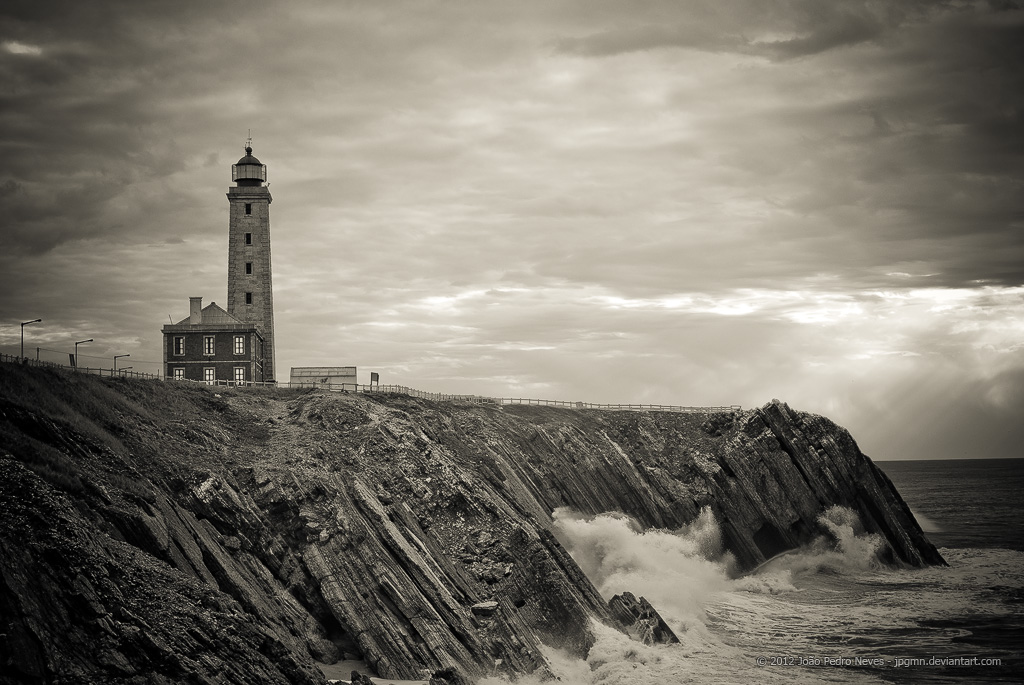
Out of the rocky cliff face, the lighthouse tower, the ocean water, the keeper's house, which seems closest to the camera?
the rocky cliff face

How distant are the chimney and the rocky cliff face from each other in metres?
13.3

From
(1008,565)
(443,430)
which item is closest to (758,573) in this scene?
(1008,565)

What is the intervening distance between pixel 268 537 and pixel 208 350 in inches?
1218

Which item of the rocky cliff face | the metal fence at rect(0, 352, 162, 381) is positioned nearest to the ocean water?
the rocky cliff face

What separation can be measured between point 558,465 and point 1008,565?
35.0 m

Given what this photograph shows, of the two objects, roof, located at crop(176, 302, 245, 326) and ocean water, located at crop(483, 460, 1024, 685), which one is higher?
roof, located at crop(176, 302, 245, 326)

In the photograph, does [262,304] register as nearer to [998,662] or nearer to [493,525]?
[493,525]

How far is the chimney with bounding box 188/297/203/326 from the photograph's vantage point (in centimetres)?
6181

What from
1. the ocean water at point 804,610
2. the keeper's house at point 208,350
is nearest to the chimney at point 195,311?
the keeper's house at point 208,350

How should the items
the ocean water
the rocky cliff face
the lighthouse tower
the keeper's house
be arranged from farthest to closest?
1. the lighthouse tower
2. the keeper's house
3. the ocean water
4. the rocky cliff face

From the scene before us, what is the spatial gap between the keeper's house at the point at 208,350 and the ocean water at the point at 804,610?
25.5 meters

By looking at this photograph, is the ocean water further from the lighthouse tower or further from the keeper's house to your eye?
the lighthouse tower

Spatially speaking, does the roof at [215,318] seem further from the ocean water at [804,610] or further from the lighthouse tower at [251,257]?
the ocean water at [804,610]

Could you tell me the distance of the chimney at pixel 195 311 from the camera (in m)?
61.8
